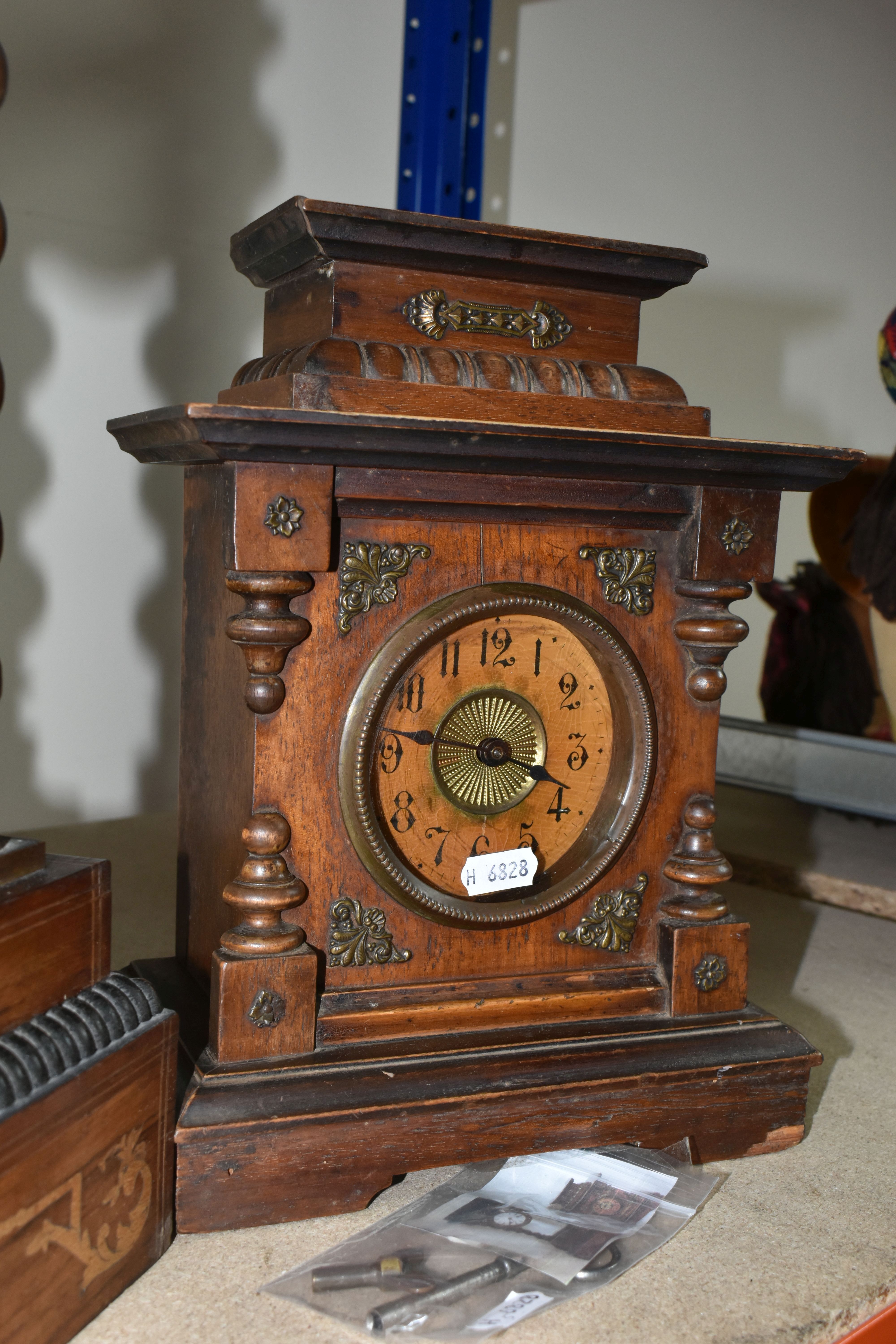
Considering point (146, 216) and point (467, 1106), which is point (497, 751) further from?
Answer: point (146, 216)

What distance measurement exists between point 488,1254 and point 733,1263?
0.20 meters

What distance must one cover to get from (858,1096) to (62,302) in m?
1.66

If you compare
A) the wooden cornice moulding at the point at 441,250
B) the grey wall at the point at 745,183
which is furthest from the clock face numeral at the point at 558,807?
the grey wall at the point at 745,183

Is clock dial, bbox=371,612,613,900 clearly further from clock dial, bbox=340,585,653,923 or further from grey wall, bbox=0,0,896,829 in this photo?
grey wall, bbox=0,0,896,829

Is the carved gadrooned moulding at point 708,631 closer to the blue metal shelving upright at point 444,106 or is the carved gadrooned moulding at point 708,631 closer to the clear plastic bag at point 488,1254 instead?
the clear plastic bag at point 488,1254

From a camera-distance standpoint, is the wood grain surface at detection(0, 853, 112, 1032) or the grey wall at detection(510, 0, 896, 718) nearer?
the wood grain surface at detection(0, 853, 112, 1032)

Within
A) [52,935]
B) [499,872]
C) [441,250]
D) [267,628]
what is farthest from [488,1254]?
A: [441,250]

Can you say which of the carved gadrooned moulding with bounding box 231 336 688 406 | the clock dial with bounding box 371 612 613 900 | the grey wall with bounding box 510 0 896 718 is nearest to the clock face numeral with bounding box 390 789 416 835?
the clock dial with bounding box 371 612 613 900

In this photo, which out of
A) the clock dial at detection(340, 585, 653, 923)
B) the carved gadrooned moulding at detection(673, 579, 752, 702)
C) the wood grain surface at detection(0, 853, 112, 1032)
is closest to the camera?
the wood grain surface at detection(0, 853, 112, 1032)

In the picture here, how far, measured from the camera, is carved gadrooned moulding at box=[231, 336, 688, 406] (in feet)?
3.47

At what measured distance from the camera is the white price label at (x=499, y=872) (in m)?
1.13

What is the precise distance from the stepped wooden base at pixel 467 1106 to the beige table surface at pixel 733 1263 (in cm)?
3

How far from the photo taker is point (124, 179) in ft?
6.82

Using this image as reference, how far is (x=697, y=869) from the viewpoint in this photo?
1228 mm
